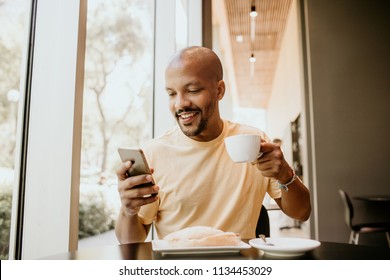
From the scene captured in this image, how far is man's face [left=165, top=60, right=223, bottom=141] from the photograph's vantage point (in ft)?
4.33

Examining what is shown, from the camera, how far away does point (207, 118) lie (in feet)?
4.51

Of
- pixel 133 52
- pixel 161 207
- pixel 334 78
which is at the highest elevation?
pixel 334 78

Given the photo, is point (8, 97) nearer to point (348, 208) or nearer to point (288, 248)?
point (288, 248)

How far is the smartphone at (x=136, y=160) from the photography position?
894mm

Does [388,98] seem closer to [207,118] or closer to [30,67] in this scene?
[207,118]

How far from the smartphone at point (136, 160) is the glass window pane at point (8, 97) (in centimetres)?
45

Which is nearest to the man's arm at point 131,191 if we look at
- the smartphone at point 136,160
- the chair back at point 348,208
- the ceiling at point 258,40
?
the smartphone at point 136,160

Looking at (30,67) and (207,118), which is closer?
(30,67)

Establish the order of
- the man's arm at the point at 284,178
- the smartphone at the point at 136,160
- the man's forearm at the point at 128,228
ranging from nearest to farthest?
the smartphone at the point at 136,160 < the man's arm at the point at 284,178 < the man's forearm at the point at 128,228

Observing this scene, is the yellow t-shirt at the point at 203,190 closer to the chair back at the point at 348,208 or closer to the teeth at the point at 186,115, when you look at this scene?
the teeth at the point at 186,115

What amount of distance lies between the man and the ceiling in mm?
4310

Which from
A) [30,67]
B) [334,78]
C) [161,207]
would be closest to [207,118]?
[161,207]

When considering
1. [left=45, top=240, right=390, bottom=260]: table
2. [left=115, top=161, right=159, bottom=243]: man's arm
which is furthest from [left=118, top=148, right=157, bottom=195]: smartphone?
[left=45, top=240, right=390, bottom=260]: table
